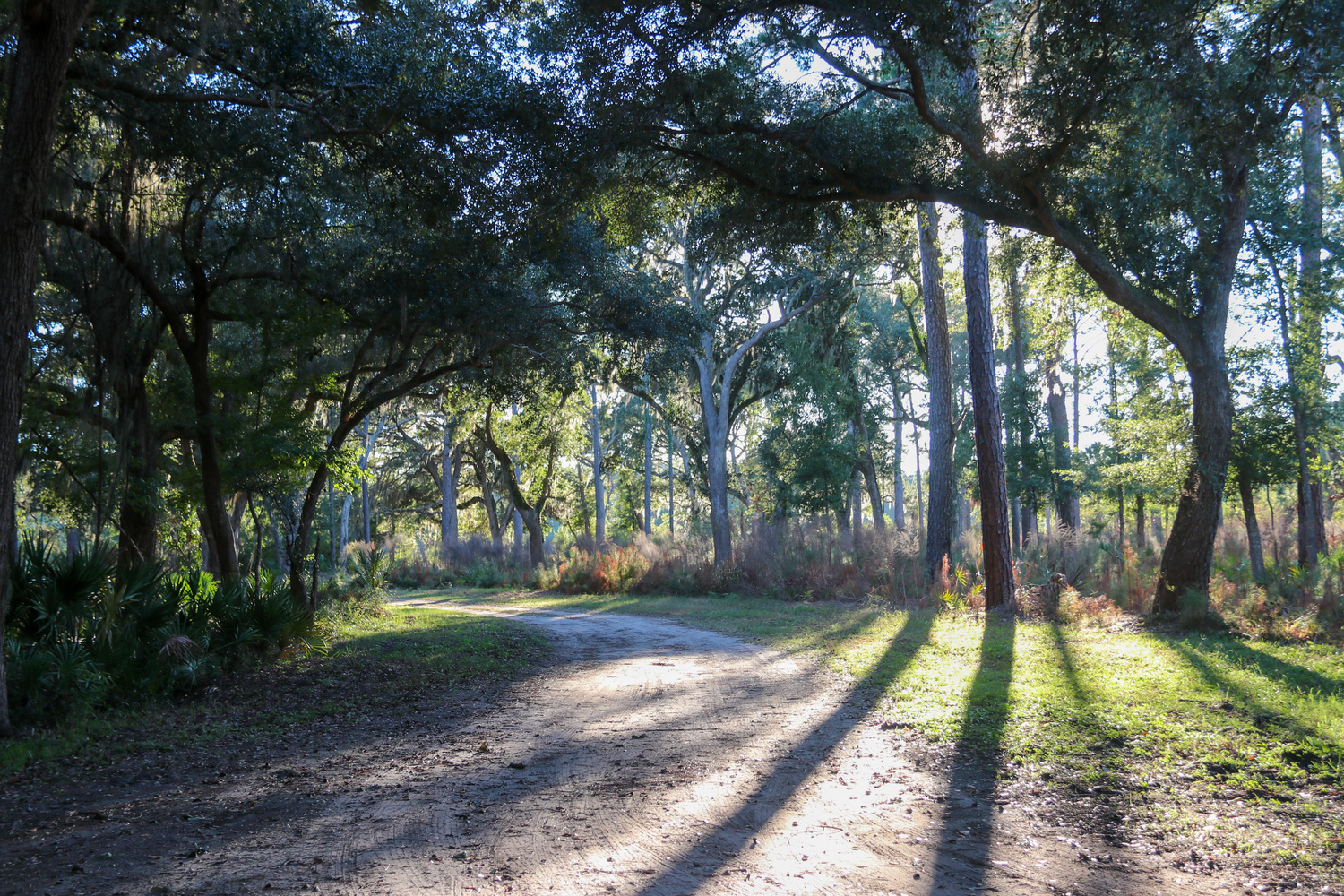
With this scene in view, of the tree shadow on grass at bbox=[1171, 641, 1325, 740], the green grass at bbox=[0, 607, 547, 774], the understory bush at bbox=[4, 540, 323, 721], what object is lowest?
Answer: the green grass at bbox=[0, 607, 547, 774]

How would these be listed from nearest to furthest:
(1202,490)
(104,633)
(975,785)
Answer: (975,785) < (104,633) < (1202,490)

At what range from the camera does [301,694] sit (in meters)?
8.89

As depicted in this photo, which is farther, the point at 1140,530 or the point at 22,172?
the point at 1140,530

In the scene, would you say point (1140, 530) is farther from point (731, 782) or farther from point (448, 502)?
point (448, 502)

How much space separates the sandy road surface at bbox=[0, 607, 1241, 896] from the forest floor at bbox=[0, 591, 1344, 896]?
2cm

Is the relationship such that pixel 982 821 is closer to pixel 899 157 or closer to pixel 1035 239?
pixel 899 157

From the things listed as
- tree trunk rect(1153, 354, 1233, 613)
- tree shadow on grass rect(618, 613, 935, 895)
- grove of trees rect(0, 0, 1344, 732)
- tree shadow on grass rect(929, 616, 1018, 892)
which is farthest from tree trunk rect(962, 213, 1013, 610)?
tree shadow on grass rect(929, 616, 1018, 892)

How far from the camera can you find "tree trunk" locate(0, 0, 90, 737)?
6566 mm

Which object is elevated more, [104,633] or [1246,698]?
[104,633]

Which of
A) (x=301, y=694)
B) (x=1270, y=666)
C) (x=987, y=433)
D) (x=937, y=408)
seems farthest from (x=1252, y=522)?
(x=301, y=694)

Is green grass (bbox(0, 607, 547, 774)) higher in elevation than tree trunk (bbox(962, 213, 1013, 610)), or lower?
lower

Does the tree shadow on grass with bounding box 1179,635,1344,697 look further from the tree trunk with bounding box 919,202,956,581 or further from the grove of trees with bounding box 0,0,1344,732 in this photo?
the tree trunk with bounding box 919,202,956,581

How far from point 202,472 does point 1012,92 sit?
12082 mm

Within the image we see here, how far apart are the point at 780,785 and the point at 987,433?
1131 centimetres
